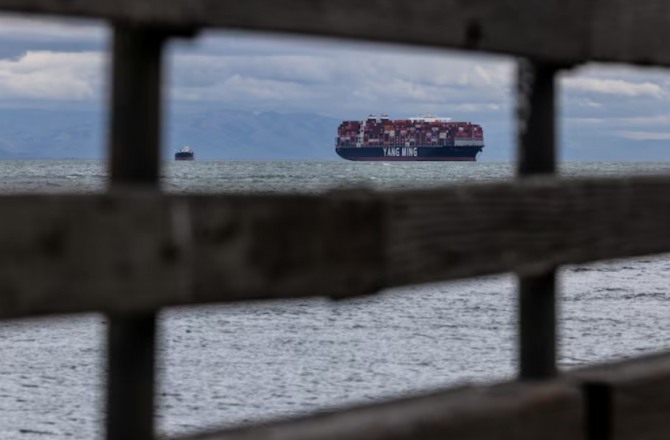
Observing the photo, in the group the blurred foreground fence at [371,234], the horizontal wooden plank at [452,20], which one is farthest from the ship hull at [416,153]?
the blurred foreground fence at [371,234]

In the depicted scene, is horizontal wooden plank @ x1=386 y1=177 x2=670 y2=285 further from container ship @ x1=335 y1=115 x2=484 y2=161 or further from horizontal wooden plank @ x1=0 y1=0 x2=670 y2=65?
container ship @ x1=335 y1=115 x2=484 y2=161

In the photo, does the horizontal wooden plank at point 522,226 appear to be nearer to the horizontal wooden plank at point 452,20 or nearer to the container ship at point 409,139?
the horizontal wooden plank at point 452,20

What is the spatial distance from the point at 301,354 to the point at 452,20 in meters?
16.6

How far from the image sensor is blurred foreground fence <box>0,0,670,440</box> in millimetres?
1593

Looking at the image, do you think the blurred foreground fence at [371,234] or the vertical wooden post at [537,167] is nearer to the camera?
the blurred foreground fence at [371,234]

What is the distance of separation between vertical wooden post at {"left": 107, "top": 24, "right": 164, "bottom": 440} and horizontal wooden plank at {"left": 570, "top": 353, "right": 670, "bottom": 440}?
107 centimetres

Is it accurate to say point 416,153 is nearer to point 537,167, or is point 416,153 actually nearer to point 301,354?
point 301,354

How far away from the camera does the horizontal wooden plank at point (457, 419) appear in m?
1.84

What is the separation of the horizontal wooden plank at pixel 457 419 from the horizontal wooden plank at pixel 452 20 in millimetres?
672

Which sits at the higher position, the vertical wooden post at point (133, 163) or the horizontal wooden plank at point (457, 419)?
the vertical wooden post at point (133, 163)

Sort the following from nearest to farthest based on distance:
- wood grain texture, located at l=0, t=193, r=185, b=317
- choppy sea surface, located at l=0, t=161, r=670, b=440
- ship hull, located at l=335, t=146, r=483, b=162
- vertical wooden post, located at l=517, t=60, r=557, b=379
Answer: wood grain texture, located at l=0, t=193, r=185, b=317, vertical wooden post, located at l=517, t=60, r=557, b=379, choppy sea surface, located at l=0, t=161, r=670, b=440, ship hull, located at l=335, t=146, r=483, b=162

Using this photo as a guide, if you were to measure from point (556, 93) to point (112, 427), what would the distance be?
1.21 m

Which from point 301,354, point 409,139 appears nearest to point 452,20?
point 301,354

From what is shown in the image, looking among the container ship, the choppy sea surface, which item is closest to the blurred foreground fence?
the choppy sea surface
